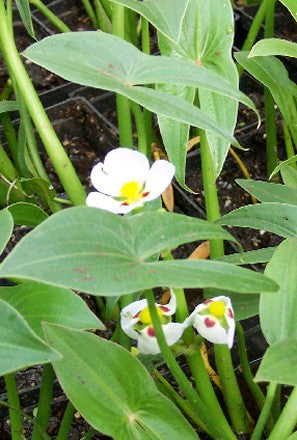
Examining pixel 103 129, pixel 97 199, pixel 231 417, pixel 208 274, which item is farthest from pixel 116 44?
pixel 103 129

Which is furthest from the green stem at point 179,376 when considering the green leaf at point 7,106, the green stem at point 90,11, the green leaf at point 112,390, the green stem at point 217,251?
the green stem at point 90,11

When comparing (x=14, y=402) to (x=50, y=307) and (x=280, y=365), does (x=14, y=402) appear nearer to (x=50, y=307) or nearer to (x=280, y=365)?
(x=50, y=307)

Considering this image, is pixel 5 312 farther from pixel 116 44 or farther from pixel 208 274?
pixel 116 44

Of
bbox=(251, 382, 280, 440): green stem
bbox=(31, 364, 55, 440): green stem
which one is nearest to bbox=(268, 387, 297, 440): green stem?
bbox=(251, 382, 280, 440): green stem

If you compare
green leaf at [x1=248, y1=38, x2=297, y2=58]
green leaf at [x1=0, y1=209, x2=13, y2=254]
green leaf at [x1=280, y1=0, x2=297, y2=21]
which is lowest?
green leaf at [x1=0, y1=209, x2=13, y2=254]

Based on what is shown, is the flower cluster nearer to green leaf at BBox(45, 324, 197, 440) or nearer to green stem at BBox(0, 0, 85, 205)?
green leaf at BBox(45, 324, 197, 440)

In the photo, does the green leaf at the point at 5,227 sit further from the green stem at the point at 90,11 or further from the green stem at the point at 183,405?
the green stem at the point at 90,11
